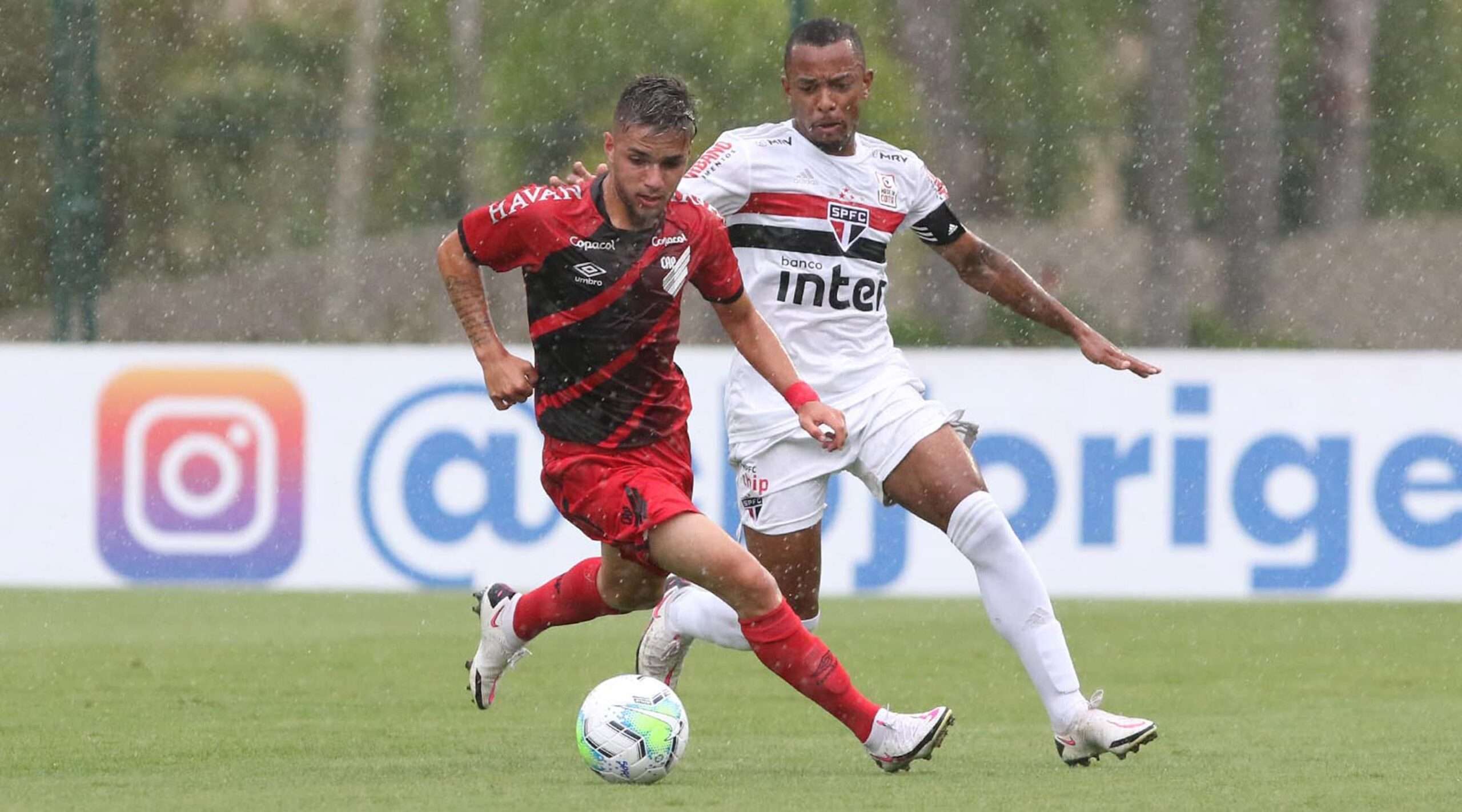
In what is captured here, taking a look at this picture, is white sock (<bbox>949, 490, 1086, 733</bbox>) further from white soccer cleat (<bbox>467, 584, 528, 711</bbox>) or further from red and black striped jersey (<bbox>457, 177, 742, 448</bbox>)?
white soccer cleat (<bbox>467, 584, 528, 711</bbox>)

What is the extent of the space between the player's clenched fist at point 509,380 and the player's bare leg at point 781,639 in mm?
488

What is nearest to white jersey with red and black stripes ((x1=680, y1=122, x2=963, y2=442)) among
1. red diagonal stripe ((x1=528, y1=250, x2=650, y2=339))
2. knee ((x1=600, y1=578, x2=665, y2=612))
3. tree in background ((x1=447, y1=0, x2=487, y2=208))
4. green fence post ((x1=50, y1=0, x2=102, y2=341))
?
knee ((x1=600, y1=578, x2=665, y2=612))

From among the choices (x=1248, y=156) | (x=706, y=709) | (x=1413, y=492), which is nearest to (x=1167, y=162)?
(x=1248, y=156)

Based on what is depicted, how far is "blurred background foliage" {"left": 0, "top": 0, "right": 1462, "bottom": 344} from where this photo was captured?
14461 millimetres

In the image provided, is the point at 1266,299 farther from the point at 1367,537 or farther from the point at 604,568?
the point at 604,568

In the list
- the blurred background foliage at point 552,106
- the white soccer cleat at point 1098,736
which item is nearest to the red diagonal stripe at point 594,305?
the white soccer cleat at point 1098,736

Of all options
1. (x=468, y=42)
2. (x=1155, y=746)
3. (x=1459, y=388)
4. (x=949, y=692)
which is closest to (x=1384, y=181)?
(x=1459, y=388)

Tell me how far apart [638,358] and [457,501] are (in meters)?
5.23

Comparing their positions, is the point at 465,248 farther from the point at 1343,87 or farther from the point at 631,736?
the point at 1343,87

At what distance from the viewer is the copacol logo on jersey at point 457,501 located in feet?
36.7

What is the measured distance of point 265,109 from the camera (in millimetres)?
20031

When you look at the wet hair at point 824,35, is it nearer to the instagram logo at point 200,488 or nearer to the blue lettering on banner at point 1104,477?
the blue lettering on banner at point 1104,477

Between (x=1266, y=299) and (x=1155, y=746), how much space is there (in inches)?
392

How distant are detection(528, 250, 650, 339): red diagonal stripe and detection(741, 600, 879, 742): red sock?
86cm
